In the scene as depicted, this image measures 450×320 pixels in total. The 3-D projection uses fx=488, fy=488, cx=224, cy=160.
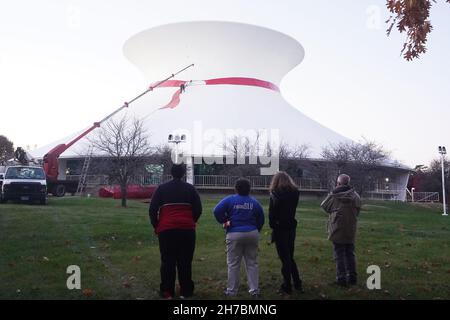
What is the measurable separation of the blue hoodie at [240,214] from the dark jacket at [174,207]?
1.07 feet

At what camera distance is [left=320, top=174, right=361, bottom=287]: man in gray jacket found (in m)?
7.01

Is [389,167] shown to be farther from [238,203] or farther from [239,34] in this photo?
[238,203]

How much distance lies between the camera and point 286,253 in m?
6.59

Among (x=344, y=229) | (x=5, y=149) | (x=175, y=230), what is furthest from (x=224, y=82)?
(x=175, y=230)

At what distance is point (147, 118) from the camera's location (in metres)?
45.1

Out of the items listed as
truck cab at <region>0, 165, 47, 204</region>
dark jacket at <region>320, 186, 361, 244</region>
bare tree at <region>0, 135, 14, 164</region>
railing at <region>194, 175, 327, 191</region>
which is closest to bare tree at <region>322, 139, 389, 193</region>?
railing at <region>194, 175, 327, 191</region>

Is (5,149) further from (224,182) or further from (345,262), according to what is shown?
(345,262)

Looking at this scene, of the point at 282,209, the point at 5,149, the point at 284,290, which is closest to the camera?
the point at 284,290

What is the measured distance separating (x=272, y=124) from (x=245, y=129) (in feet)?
12.9

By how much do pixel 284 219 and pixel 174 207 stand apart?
1503mm

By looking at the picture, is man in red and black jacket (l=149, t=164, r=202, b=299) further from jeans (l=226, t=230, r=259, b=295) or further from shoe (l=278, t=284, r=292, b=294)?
shoe (l=278, t=284, r=292, b=294)

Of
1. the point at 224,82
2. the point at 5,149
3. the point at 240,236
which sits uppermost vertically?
the point at 224,82

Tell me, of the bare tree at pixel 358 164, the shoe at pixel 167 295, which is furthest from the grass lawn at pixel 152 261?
the bare tree at pixel 358 164
